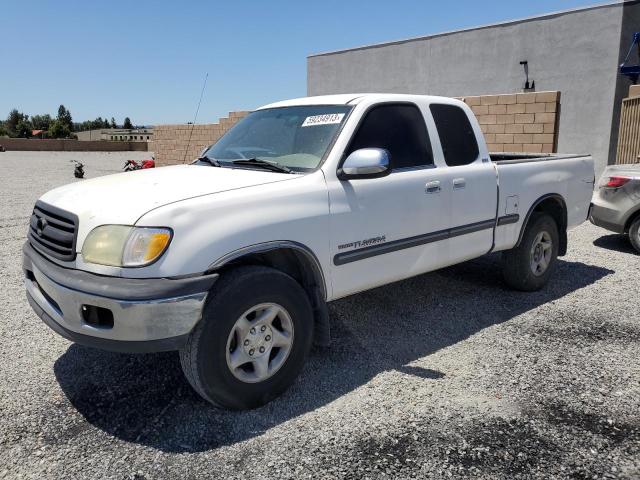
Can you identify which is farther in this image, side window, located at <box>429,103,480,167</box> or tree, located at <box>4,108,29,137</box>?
tree, located at <box>4,108,29,137</box>

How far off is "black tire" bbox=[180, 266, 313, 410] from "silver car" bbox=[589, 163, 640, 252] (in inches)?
246

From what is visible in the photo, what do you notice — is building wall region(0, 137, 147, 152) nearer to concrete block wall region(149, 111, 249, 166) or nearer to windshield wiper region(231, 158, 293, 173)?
concrete block wall region(149, 111, 249, 166)

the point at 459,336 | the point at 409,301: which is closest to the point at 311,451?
the point at 459,336

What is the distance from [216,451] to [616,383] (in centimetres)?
277

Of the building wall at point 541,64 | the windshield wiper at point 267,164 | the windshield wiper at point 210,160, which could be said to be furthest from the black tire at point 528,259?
the building wall at point 541,64

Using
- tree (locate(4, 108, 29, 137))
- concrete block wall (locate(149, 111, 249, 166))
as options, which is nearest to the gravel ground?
concrete block wall (locate(149, 111, 249, 166))

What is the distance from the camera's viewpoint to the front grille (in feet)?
10.4

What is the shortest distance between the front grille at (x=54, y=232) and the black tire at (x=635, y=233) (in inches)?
296

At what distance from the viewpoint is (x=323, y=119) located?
13.7 ft

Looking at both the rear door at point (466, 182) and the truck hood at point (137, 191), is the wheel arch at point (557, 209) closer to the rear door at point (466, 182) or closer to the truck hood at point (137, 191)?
the rear door at point (466, 182)

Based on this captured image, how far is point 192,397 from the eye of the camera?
11.7 feet

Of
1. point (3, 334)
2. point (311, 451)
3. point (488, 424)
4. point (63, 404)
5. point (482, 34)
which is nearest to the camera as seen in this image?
point (311, 451)

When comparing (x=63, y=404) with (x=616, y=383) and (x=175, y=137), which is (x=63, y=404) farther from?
(x=175, y=137)

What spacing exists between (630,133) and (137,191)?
40.6ft
